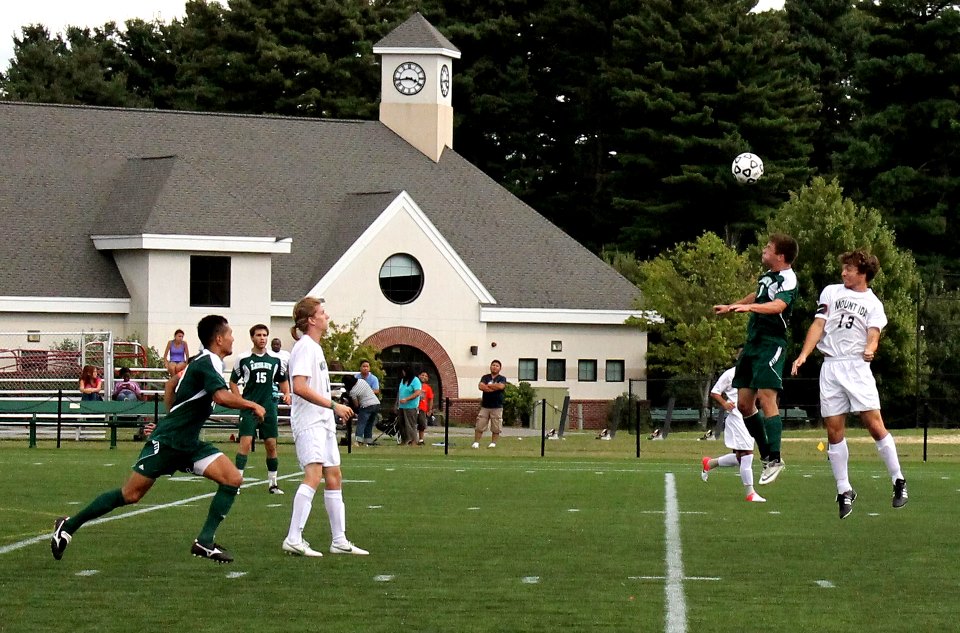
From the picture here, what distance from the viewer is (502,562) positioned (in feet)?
42.7

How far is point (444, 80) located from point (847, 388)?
156 feet

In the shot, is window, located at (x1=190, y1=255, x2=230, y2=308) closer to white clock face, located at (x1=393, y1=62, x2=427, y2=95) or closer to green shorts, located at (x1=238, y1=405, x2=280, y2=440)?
white clock face, located at (x1=393, y1=62, x2=427, y2=95)

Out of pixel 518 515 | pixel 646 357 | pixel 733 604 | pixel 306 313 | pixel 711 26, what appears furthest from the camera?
pixel 711 26

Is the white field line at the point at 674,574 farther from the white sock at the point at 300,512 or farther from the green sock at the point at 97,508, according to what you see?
the green sock at the point at 97,508

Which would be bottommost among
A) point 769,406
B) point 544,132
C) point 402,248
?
point 769,406

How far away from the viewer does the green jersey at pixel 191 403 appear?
12398mm

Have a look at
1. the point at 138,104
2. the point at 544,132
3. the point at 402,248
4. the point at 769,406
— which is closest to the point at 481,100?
the point at 544,132

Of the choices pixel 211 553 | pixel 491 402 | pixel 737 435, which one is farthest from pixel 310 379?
pixel 491 402

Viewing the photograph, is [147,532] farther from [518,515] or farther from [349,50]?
[349,50]

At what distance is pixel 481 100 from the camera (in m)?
74.6

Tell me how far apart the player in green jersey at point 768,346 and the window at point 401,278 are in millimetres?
37116

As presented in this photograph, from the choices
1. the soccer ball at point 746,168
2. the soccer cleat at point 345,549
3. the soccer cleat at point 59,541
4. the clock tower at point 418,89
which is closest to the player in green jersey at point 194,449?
the soccer cleat at point 59,541

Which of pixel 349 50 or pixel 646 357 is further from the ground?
pixel 349 50

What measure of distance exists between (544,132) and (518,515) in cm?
6235
